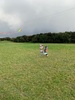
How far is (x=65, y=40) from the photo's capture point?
169ft

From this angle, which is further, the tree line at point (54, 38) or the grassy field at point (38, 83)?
the tree line at point (54, 38)

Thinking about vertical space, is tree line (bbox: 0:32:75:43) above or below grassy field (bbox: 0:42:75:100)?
above

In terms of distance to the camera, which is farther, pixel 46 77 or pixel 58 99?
pixel 46 77

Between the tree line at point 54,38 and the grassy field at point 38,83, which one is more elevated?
the tree line at point 54,38

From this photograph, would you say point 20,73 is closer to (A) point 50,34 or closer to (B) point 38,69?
(B) point 38,69

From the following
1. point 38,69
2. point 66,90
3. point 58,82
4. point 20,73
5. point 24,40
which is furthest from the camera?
point 24,40

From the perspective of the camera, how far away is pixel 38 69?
10.6 metres

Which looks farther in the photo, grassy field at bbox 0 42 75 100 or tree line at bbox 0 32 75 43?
tree line at bbox 0 32 75 43

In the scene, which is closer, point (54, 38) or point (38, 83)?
point (38, 83)

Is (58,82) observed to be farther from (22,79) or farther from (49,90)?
(22,79)

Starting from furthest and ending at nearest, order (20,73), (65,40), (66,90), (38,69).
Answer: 1. (65,40)
2. (38,69)
3. (20,73)
4. (66,90)

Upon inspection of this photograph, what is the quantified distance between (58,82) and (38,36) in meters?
45.7

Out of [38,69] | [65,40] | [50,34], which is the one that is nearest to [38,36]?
[50,34]

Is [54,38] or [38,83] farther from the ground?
[54,38]
